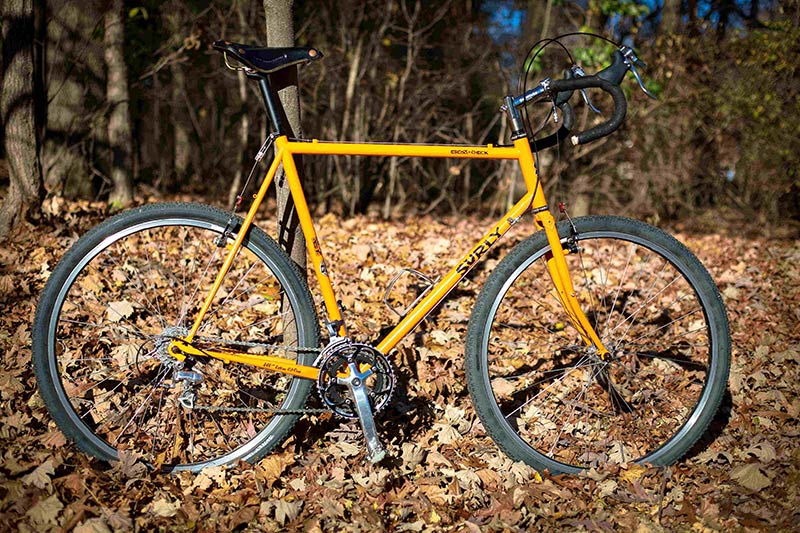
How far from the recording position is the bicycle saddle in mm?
2410

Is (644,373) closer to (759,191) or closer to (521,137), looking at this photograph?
(521,137)

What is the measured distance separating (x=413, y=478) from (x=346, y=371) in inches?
21.1

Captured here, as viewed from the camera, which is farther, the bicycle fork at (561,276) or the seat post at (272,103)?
the bicycle fork at (561,276)

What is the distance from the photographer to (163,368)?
2.73 m

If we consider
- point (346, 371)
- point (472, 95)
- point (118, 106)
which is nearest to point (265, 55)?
point (346, 371)

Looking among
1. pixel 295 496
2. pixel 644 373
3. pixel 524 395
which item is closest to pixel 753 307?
pixel 644 373

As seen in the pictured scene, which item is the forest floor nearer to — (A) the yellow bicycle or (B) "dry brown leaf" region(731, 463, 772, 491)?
(B) "dry brown leaf" region(731, 463, 772, 491)

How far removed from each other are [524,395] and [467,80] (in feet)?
16.5

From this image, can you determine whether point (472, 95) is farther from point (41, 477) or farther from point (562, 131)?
point (41, 477)

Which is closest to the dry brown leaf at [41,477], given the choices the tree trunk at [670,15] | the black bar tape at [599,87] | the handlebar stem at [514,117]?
the handlebar stem at [514,117]

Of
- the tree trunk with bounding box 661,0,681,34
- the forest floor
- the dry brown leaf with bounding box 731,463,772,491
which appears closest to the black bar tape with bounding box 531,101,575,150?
the forest floor

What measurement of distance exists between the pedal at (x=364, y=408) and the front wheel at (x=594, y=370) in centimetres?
43

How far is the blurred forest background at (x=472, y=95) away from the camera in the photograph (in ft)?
20.2

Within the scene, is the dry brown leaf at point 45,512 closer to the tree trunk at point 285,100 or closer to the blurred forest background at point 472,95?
the tree trunk at point 285,100
